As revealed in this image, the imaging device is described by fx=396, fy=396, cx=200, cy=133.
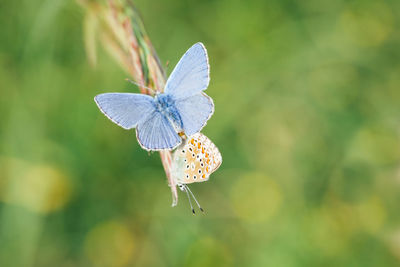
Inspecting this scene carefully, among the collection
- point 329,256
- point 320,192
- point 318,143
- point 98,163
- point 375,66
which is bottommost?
point 98,163

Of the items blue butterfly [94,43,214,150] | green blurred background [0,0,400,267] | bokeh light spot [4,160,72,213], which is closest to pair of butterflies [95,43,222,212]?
blue butterfly [94,43,214,150]

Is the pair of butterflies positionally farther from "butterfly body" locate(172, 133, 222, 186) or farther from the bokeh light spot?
the bokeh light spot

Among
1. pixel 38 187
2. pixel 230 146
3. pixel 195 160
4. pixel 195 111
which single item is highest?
pixel 195 111

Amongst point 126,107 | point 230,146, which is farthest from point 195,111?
point 230,146

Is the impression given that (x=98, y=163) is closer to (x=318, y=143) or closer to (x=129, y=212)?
(x=129, y=212)

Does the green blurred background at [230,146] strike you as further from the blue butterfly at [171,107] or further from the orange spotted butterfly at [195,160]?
the orange spotted butterfly at [195,160]

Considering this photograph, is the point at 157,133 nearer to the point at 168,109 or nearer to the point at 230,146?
the point at 168,109

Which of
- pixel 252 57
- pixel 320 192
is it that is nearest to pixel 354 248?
pixel 320 192

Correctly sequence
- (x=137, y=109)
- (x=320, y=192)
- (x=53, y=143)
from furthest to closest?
1. (x=320, y=192)
2. (x=53, y=143)
3. (x=137, y=109)
